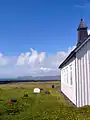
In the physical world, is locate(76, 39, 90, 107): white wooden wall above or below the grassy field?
above

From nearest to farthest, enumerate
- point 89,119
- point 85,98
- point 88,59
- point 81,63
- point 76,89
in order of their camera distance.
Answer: point 89,119
point 88,59
point 85,98
point 81,63
point 76,89

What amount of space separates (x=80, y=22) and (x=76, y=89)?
11707mm

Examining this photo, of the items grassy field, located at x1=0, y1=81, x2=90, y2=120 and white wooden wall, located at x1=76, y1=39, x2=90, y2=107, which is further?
white wooden wall, located at x1=76, y1=39, x2=90, y2=107

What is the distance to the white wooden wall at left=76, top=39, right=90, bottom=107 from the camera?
46.5 ft

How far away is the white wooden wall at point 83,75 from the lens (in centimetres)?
1419

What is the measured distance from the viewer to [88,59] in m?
13.9

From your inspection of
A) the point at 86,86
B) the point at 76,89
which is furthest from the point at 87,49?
the point at 76,89

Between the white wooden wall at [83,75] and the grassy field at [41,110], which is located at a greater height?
the white wooden wall at [83,75]

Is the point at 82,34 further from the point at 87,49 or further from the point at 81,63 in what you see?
the point at 87,49

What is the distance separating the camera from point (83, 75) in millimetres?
15547

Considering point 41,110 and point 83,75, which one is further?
point 83,75

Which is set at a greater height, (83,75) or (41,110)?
(83,75)

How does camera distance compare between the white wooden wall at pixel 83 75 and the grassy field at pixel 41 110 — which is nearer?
the grassy field at pixel 41 110

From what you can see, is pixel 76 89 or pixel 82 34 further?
pixel 82 34
